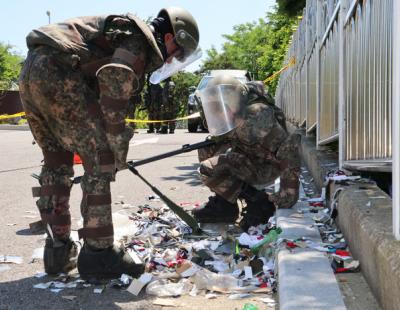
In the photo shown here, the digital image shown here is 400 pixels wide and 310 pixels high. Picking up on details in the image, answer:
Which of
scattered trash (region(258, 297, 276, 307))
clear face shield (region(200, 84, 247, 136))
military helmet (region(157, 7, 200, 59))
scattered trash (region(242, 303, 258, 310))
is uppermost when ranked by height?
military helmet (region(157, 7, 200, 59))

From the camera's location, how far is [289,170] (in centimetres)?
449

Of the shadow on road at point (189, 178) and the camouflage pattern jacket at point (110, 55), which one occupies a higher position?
the camouflage pattern jacket at point (110, 55)

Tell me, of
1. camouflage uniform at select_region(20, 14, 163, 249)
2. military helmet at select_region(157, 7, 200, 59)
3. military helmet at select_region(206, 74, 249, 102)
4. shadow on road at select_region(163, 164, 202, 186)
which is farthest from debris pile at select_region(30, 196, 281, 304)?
shadow on road at select_region(163, 164, 202, 186)

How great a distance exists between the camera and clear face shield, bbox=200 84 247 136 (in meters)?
4.40

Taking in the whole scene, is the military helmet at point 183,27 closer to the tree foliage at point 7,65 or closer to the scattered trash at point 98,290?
the scattered trash at point 98,290

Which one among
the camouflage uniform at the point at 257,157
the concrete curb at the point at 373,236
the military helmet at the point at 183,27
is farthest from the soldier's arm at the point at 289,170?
the military helmet at the point at 183,27

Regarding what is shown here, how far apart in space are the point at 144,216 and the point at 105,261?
1.77 meters

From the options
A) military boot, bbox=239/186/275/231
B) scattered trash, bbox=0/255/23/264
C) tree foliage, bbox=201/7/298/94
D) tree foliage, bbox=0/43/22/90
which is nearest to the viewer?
scattered trash, bbox=0/255/23/264

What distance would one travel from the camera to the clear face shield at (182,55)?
11.8 ft

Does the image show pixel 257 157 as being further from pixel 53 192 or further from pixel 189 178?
pixel 189 178

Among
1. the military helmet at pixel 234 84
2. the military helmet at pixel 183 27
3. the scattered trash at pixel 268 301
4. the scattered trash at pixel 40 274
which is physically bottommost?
the scattered trash at pixel 268 301

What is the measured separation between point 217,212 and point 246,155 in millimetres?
533

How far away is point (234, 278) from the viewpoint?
332 centimetres

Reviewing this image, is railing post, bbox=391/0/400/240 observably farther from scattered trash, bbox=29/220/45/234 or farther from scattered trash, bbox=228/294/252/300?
scattered trash, bbox=29/220/45/234
